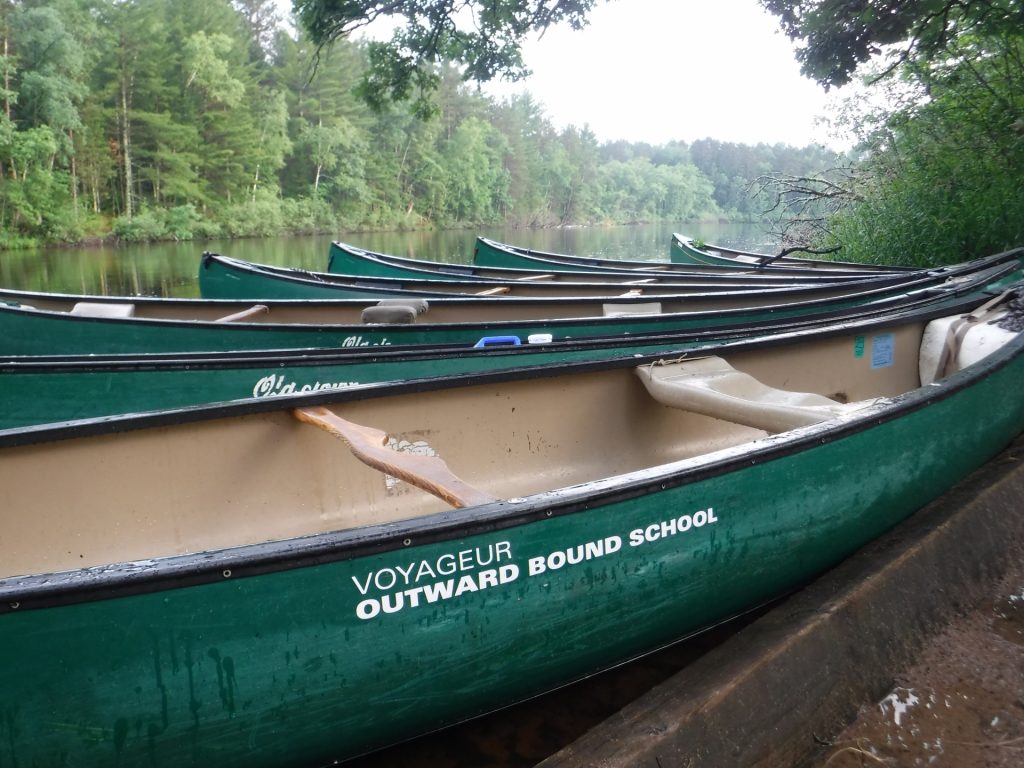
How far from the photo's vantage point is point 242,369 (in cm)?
428

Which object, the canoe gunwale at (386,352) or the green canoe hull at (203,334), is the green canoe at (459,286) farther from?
the canoe gunwale at (386,352)

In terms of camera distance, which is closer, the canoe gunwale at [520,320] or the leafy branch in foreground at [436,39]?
the canoe gunwale at [520,320]

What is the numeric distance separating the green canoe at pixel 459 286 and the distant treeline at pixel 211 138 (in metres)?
7.10

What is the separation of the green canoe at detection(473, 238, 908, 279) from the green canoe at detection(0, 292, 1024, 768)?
4.71 meters

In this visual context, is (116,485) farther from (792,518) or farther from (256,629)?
(792,518)

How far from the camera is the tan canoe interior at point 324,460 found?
2.52 m

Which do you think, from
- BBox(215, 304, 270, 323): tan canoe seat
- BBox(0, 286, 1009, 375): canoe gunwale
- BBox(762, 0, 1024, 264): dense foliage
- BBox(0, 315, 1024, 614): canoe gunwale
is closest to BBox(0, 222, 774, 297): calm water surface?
BBox(762, 0, 1024, 264): dense foliage

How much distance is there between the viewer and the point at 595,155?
84688 millimetres

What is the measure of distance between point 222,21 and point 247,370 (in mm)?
48147

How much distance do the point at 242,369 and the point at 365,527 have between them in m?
2.79

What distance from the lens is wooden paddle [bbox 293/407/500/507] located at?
2.11m

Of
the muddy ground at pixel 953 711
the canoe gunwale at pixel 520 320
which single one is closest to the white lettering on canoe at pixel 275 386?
the canoe gunwale at pixel 520 320

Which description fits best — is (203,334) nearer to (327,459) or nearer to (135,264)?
(327,459)

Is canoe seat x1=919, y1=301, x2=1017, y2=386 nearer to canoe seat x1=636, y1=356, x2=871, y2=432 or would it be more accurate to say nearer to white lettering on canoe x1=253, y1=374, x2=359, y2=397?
canoe seat x1=636, y1=356, x2=871, y2=432
